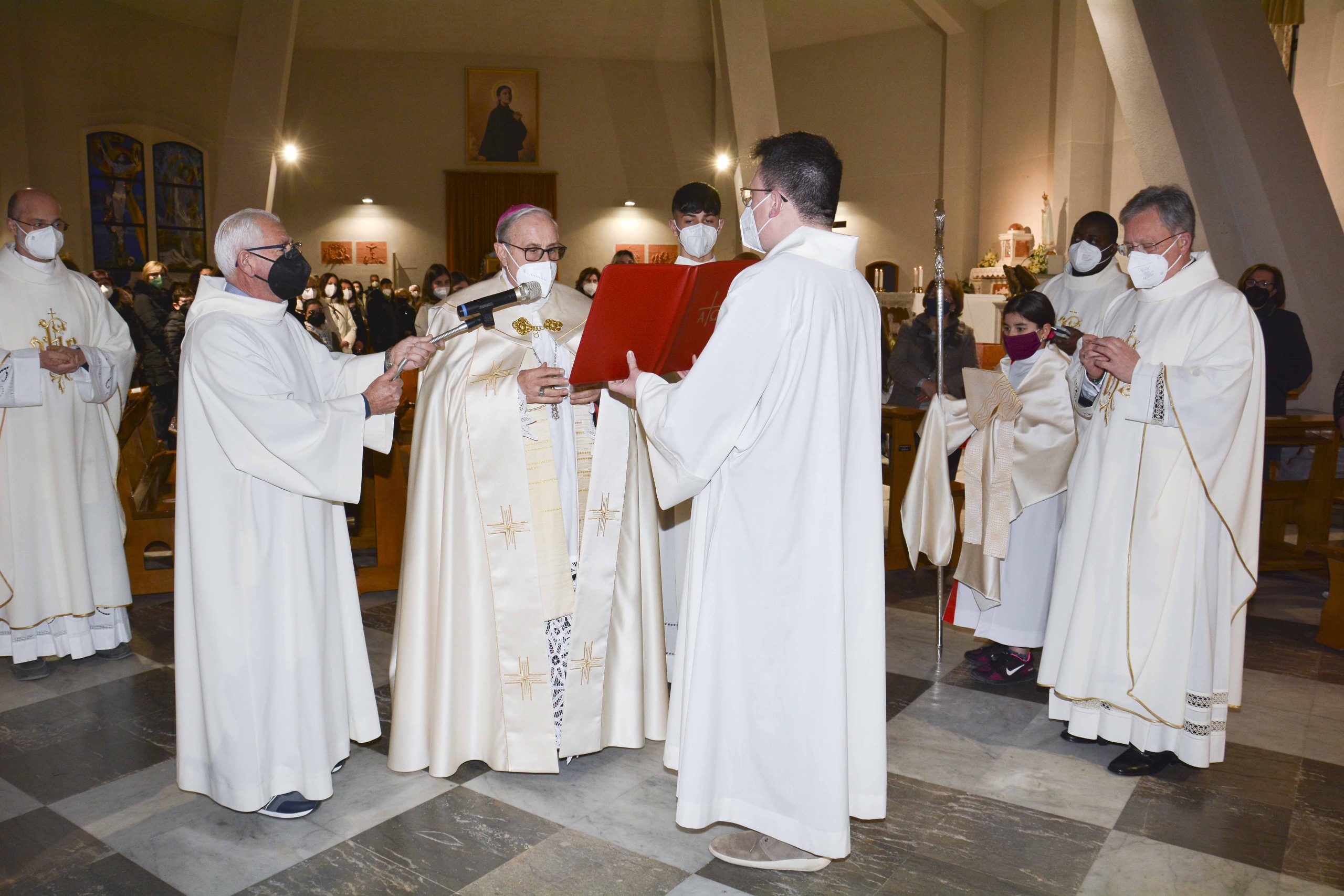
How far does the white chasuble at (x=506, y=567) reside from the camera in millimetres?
3264

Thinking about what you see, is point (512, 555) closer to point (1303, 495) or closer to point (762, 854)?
point (762, 854)

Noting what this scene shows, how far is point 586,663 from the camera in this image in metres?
3.40

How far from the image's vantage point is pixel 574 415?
3494 mm

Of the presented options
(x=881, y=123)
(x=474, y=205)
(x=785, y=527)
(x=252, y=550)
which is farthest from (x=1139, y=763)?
(x=474, y=205)

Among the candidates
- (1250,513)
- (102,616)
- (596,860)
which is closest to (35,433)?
(102,616)

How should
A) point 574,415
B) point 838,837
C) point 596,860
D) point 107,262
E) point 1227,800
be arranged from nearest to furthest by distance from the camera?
point 838,837 → point 596,860 → point 1227,800 → point 574,415 → point 107,262

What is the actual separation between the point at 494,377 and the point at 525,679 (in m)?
1.01

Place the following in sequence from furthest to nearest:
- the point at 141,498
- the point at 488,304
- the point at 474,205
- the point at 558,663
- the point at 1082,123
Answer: the point at 474,205 < the point at 1082,123 < the point at 141,498 < the point at 558,663 < the point at 488,304

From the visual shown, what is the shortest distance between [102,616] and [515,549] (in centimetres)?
245

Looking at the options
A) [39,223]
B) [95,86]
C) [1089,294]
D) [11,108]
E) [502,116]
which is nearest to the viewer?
[39,223]

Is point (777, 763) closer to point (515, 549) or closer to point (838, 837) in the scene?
point (838, 837)

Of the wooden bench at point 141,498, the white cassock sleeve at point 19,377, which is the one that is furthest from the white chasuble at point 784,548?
the wooden bench at point 141,498

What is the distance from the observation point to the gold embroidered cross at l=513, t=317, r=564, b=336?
11.2ft

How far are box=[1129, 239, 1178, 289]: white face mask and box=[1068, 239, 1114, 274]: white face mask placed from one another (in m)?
1.34
